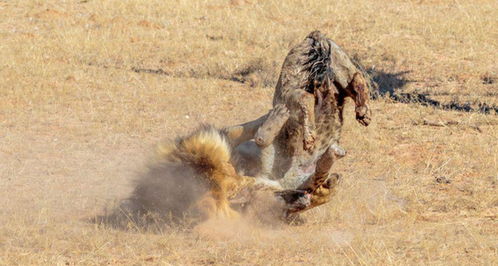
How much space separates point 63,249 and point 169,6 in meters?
9.28

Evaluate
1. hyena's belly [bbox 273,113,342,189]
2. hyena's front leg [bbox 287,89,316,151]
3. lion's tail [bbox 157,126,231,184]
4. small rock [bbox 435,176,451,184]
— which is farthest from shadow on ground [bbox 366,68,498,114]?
lion's tail [bbox 157,126,231,184]

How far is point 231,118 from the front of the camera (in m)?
9.65

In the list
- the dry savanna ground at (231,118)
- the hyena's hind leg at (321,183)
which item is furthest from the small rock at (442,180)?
the hyena's hind leg at (321,183)

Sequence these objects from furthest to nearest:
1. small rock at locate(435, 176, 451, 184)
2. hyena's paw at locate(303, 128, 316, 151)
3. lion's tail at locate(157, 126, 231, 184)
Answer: small rock at locate(435, 176, 451, 184) → lion's tail at locate(157, 126, 231, 184) → hyena's paw at locate(303, 128, 316, 151)

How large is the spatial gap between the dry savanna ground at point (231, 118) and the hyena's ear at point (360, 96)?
30.3 inches

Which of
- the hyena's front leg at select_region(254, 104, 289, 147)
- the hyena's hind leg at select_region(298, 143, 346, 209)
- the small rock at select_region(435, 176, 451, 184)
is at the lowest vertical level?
the small rock at select_region(435, 176, 451, 184)

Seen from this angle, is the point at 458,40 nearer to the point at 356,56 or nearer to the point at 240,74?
the point at 356,56

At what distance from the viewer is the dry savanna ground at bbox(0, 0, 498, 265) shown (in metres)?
5.59

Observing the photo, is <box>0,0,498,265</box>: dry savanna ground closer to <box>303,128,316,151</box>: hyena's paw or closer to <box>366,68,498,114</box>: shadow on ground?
<box>366,68,498,114</box>: shadow on ground

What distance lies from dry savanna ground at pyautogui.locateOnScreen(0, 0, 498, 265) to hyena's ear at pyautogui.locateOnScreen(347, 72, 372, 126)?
2.53 ft

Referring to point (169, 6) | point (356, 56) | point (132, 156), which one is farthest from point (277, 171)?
point (169, 6)

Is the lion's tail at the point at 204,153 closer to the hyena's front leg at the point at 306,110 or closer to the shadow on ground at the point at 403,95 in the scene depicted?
the hyena's front leg at the point at 306,110

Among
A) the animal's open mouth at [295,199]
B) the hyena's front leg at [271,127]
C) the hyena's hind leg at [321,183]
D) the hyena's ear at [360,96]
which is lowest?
the animal's open mouth at [295,199]

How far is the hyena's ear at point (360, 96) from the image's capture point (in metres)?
5.43
